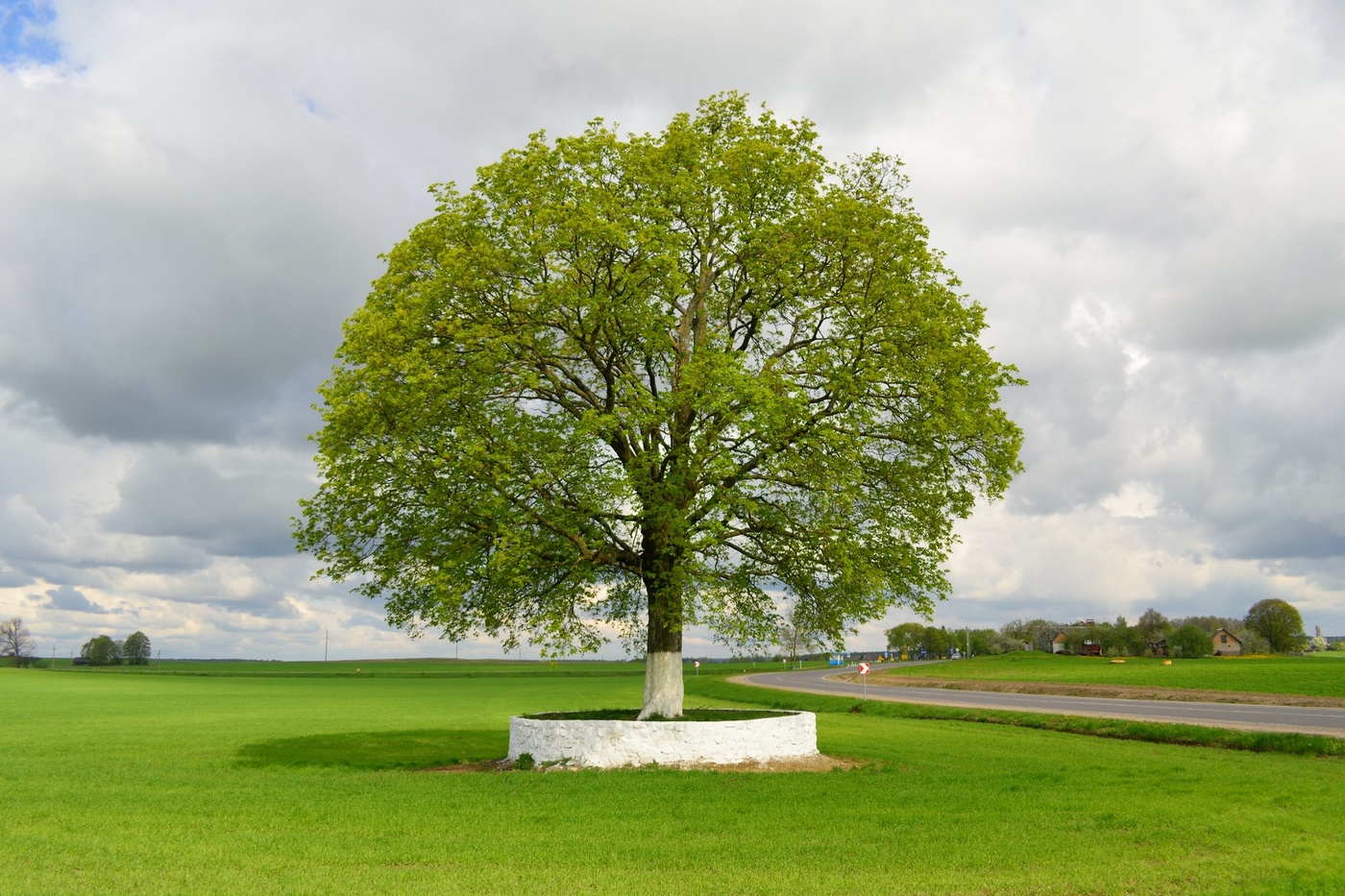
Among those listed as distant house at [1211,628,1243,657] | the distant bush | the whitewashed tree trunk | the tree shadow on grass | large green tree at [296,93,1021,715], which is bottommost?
distant house at [1211,628,1243,657]

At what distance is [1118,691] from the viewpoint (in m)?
59.3

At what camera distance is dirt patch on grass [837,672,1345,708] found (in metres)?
48.6

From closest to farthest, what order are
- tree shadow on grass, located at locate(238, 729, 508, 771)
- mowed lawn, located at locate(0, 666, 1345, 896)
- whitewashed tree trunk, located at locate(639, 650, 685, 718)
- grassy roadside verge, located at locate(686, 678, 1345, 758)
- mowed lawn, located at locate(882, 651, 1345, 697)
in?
mowed lawn, located at locate(0, 666, 1345, 896), whitewashed tree trunk, located at locate(639, 650, 685, 718), tree shadow on grass, located at locate(238, 729, 508, 771), grassy roadside verge, located at locate(686, 678, 1345, 758), mowed lawn, located at locate(882, 651, 1345, 697)

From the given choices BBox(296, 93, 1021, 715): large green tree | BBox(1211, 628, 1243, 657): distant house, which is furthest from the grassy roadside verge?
BBox(1211, 628, 1243, 657): distant house

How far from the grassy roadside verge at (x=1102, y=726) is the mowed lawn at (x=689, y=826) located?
7.60 ft

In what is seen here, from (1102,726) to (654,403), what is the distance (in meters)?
24.8

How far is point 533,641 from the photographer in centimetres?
2470

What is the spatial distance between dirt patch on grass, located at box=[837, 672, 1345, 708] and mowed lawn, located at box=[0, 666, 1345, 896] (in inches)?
994

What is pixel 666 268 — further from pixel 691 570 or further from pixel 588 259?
pixel 691 570

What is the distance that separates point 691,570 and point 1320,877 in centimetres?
1475

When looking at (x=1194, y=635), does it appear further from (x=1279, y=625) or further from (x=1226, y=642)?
(x=1226, y=642)

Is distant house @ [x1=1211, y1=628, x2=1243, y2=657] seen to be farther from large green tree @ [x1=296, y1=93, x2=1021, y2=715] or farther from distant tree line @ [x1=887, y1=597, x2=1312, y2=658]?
large green tree @ [x1=296, y1=93, x2=1021, y2=715]

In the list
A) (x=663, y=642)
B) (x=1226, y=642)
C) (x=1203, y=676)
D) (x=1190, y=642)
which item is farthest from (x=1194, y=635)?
(x=663, y=642)

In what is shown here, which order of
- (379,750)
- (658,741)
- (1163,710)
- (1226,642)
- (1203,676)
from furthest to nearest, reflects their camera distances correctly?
(1226,642), (1203,676), (1163,710), (379,750), (658,741)
